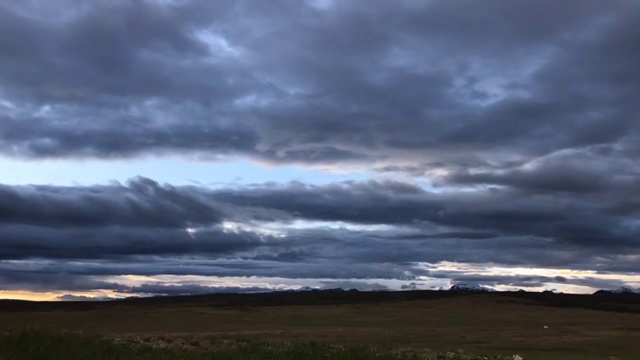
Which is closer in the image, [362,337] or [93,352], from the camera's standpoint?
[93,352]

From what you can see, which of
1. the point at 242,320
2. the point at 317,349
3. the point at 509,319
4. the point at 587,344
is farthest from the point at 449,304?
the point at 317,349

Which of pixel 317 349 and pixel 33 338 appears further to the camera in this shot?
pixel 317 349

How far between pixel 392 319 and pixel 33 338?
9025 cm

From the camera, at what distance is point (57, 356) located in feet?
48.4

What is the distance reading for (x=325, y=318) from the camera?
105m

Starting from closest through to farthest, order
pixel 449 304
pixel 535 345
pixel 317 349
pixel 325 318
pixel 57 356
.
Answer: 1. pixel 57 356
2. pixel 317 349
3. pixel 535 345
4. pixel 325 318
5. pixel 449 304

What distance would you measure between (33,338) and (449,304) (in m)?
133

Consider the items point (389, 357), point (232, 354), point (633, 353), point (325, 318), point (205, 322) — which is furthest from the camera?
point (325, 318)

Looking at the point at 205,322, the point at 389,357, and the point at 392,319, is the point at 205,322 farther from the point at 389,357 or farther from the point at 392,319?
the point at 389,357

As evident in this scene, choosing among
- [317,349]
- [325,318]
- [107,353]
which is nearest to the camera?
[107,353]

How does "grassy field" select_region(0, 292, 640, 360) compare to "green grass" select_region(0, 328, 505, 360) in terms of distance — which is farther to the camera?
"grassy field" select_region(0, 292, 640, 360)

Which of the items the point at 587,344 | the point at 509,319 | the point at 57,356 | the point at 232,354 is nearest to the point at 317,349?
the point at 232,354

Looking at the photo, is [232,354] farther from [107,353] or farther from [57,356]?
[57,356]

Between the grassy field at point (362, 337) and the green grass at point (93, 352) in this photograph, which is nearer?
the green grass at point (93, 352)
